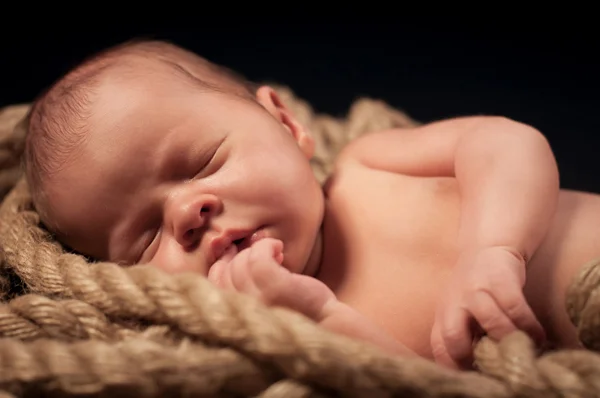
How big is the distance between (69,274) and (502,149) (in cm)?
50

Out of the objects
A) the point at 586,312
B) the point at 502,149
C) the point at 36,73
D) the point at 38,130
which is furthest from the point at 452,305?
the point at 36,73

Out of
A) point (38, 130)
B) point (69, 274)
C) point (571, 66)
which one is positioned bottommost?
point (69, 274)

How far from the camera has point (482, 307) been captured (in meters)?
0.58

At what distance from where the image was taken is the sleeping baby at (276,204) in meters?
0.69

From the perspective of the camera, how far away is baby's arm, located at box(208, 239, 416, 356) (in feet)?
1.85

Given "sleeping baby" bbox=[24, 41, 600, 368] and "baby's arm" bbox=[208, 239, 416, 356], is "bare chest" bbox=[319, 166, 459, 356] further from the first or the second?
"baby's arm" bbox=[208, 239, 416, 356]

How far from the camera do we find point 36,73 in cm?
150

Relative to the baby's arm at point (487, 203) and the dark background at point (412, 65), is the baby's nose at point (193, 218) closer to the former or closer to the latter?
the baby's arm at point (487, 203)

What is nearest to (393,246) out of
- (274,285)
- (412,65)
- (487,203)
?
(487,203)

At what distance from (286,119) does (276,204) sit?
0.24m

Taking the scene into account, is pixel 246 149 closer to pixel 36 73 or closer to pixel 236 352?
pixel 236 352

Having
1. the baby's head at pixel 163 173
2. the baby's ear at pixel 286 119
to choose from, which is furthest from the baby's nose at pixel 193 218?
the baby's ear at pixel 286 119

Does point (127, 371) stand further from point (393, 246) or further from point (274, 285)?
point (393, 246)

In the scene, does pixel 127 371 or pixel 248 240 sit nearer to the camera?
pixel 127 371
